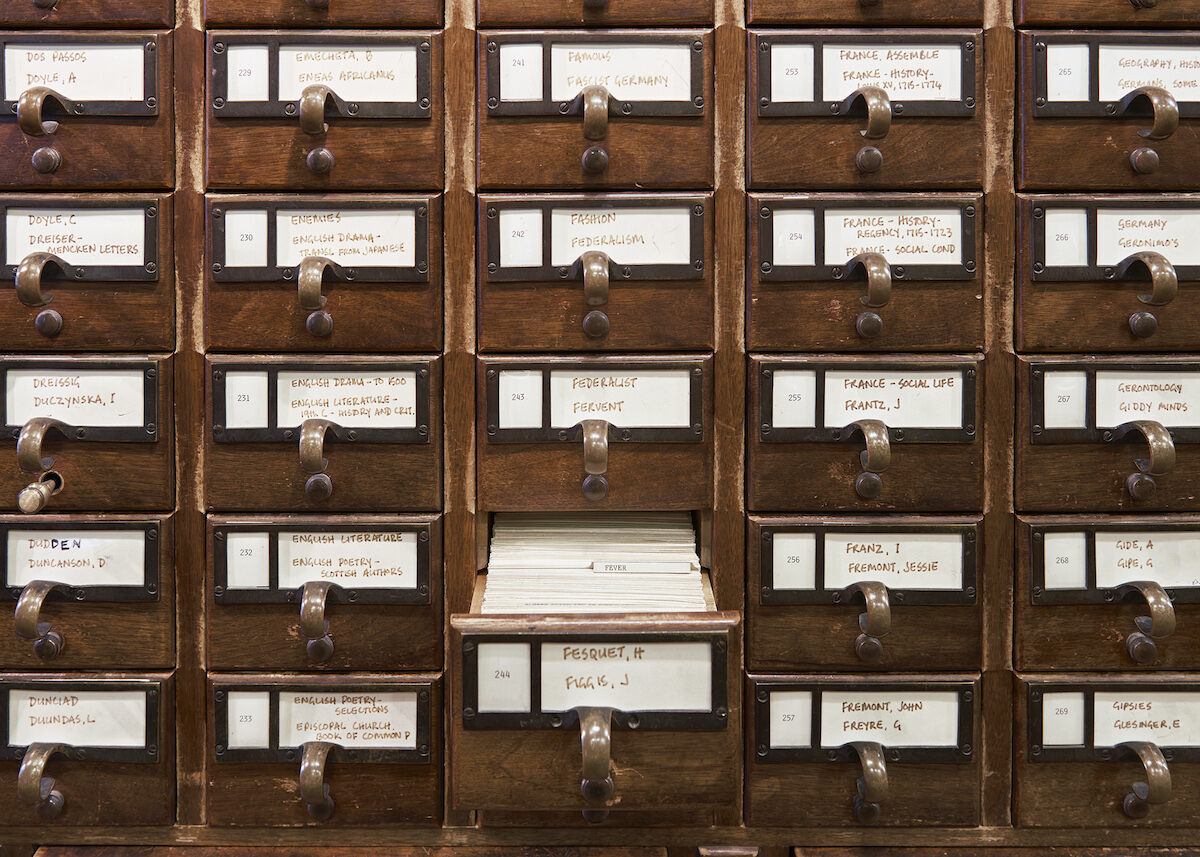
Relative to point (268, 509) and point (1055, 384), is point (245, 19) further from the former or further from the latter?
point (1055, 384)

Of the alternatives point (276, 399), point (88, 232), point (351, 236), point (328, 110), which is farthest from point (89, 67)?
point (276, 399)

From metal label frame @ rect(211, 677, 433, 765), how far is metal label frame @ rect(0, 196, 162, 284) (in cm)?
74

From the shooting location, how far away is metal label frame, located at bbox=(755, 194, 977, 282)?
1504 millimetres

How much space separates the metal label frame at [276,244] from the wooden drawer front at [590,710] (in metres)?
0.61

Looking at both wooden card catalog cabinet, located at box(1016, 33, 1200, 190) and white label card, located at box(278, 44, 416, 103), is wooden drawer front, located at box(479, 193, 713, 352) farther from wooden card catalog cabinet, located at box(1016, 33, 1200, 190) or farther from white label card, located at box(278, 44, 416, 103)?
wooden card catalog cabinet, located at box(1016, 33, 1200, 190)

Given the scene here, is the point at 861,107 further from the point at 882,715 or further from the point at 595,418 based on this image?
the point at 882,715

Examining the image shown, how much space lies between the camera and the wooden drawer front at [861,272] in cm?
151

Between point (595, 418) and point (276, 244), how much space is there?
0.64 m

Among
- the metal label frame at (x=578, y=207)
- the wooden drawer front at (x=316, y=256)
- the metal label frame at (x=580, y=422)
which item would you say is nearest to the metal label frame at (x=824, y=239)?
the metal label frame at (x=578, y=207)

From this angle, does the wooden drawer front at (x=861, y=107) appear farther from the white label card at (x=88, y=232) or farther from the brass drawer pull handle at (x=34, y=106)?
the brass drawer pull handle at (x=34, y=106)

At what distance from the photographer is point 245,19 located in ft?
4.91

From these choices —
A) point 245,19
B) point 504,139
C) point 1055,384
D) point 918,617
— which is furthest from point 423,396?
point 1055,384

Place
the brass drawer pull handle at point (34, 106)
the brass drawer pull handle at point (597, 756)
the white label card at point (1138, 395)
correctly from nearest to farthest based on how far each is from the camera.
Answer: the brass drawer pull handle at point (597, 756)
the brass drawer pull handle at point (34, 106)
the white label card at point (1138, 395)

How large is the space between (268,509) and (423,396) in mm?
344
